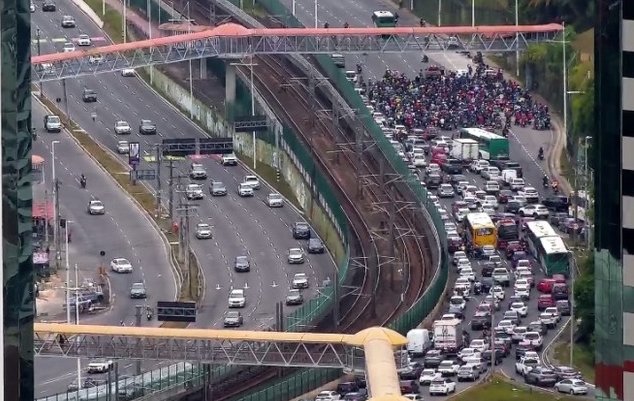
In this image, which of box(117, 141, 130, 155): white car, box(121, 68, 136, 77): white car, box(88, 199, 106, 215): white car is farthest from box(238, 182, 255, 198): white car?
box(121, 68, 136, 77): white car

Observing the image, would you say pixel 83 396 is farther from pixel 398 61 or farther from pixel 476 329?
pixel 398 61

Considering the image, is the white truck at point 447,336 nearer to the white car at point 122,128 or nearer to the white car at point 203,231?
the white car at point 203,231

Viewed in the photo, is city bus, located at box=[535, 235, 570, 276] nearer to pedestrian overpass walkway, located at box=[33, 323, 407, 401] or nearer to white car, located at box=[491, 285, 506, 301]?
white car, located at box=[491, 285, 506, 301]

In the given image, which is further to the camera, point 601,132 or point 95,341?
point 95,341

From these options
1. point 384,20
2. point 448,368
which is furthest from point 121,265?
point 384,20

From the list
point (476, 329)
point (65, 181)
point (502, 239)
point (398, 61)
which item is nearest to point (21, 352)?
point (476, 329)

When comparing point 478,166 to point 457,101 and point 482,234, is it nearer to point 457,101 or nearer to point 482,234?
point 457,101
